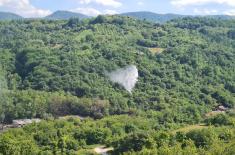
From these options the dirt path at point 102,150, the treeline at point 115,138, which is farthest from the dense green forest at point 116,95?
the dirt path at point 102,150

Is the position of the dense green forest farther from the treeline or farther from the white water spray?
the white water spray

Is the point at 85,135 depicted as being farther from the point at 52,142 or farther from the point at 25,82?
the point at 25,82

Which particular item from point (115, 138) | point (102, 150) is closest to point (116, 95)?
point (115, 138)

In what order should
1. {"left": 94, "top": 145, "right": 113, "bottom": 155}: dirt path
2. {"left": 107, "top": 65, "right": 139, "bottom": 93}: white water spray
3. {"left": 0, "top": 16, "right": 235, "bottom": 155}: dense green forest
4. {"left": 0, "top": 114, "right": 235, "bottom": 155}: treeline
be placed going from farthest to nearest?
{"left": 107, "top": 65, "right": 139, "bottom": 93}: white water spray → {"left": 94, "top": 145, "right": 113, "bottom": 155}: dirt path → {"left": 0, "top": 16, "right": 235, "bottom": 155}: dense green forest → {"left": 0, "top": 114, "right": 235, "bottom": 155}: treeline

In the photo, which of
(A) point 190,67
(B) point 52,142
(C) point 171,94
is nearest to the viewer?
(B) point 52,142

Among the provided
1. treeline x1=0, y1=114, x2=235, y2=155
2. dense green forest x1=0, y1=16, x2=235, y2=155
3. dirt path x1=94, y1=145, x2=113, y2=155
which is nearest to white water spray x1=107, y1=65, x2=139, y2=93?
dense green forest x1=0, y1=16, x2=235, y2=155

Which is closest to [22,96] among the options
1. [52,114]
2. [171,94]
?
[52,114]

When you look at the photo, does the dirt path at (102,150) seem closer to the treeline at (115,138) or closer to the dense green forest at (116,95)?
the treeline at (115,138)
